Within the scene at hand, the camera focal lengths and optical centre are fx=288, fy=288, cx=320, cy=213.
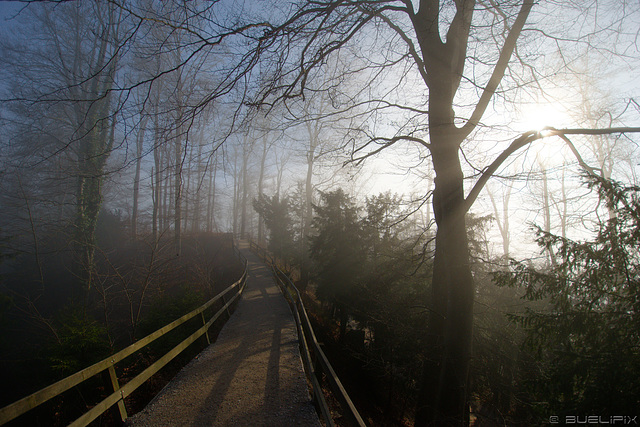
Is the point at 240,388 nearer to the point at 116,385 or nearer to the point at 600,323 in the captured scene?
the point at 116,385

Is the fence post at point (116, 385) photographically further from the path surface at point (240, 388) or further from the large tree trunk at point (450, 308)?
the large tree trunk at point (450, 308)

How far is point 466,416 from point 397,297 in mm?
3889

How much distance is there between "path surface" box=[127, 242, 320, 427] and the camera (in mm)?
3889

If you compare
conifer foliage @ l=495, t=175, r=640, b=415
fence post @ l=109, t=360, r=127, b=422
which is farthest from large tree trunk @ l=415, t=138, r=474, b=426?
fence post @ l=109, t=360, r=127, b=422

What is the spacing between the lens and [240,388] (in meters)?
4.78

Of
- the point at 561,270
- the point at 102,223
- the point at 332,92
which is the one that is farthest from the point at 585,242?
the point at 102,223

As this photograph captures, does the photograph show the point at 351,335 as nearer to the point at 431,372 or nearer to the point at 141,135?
the point at 431,372

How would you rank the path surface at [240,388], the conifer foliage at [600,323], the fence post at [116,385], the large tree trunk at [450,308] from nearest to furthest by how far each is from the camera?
1. the conifer foliage at [600,323]
2. the fence post at [116,385]
3. the path surface at [240,388]
4. the large tree trunk at [450,308]

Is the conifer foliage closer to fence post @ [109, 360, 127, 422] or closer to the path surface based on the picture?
the path surface

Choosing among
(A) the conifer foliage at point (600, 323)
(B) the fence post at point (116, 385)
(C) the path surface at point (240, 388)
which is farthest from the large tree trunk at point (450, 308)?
(B) the fence post at point (116, 385)

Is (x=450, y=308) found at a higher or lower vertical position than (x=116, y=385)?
higher

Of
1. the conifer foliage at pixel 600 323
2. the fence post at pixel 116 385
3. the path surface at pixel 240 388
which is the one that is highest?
the conifer foliage at pixel 600 323

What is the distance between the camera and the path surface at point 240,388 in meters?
3.89

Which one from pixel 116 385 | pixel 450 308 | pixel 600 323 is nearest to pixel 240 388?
pixel 116 385
